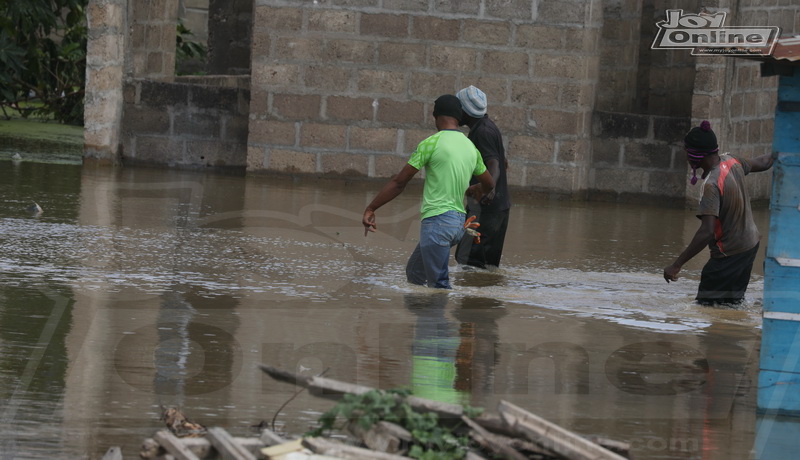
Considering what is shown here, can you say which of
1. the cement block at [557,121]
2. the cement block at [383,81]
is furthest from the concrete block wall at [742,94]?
the cement block at [383,81]

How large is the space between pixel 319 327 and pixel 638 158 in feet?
27.5

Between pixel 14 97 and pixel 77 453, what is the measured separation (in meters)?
14.8

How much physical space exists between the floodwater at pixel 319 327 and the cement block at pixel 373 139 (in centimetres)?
246

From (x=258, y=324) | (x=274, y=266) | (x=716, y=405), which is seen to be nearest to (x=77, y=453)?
(x=258, y=324)

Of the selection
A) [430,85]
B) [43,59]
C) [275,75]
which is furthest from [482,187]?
[43,59]

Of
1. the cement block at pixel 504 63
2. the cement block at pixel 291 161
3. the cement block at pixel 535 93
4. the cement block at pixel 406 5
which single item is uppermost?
the cement block at pixel 406 5

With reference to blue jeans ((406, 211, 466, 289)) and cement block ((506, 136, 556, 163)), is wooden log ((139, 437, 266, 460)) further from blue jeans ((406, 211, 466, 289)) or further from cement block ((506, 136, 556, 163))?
cement block ((506, 136, 556, 163))

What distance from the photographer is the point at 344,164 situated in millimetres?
14578

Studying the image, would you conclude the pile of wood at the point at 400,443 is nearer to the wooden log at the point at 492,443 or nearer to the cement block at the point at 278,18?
the wooden log at the point at 492,443

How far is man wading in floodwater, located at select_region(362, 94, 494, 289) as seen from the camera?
8.23 meters

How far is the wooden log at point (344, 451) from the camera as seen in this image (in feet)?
14.4

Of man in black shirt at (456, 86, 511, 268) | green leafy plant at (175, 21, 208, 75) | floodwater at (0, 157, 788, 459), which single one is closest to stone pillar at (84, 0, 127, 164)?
floodwater at (0, 157, 788, 459)

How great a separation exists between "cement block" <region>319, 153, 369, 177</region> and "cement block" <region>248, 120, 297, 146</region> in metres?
0.46

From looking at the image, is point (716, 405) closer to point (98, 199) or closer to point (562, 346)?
point (562, 346)
